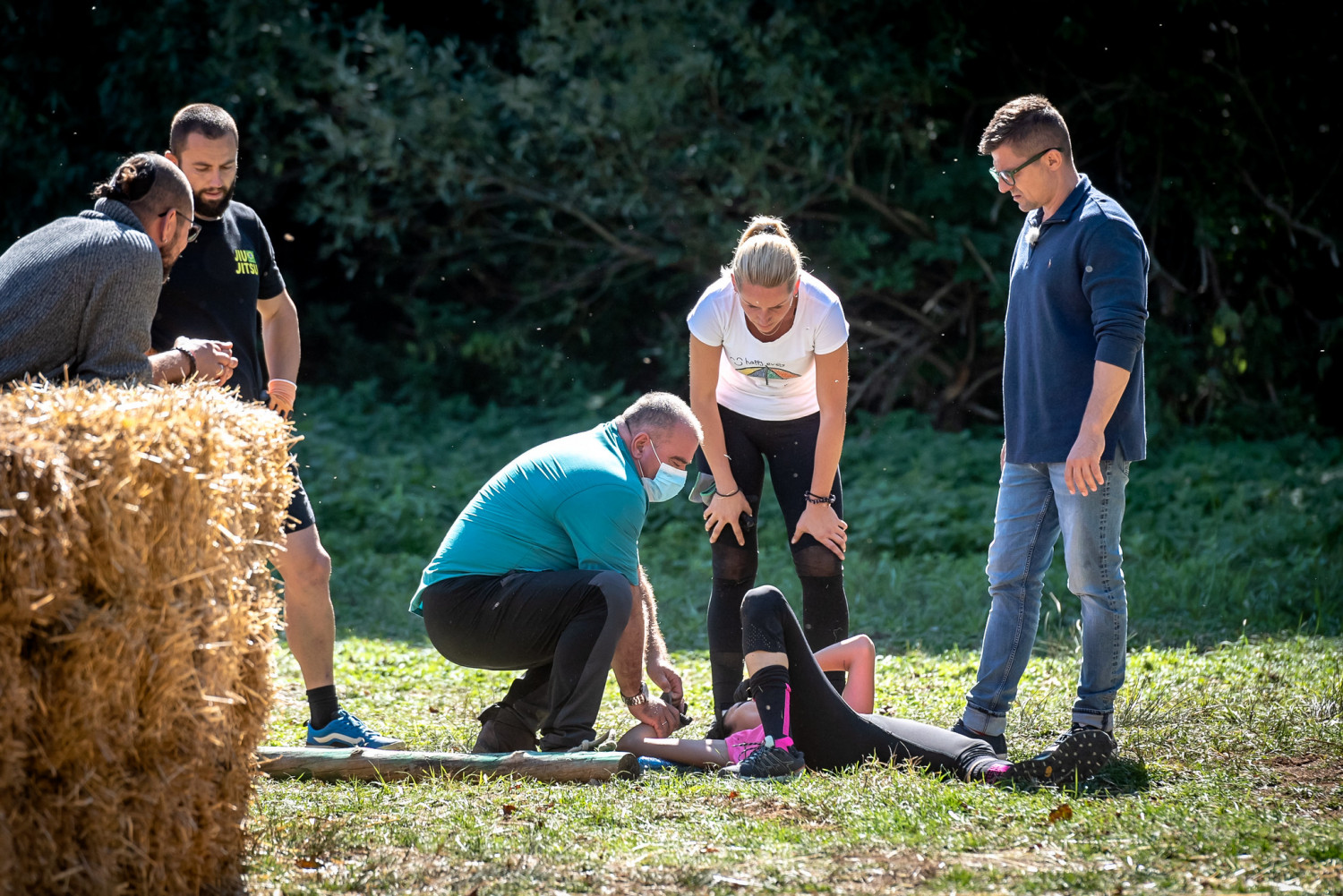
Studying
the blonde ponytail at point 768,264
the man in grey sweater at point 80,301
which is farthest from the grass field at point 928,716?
the blonde ponytail at point 768,264

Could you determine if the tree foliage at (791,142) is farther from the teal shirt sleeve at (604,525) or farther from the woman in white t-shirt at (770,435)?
the teal shirt sleeve at (604,525)

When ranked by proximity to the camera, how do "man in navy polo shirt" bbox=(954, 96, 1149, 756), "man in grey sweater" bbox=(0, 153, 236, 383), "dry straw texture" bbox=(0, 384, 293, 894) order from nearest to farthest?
"dry straw texture" bbox=(0, 384, 293, 894), "man in grey sweater" bbox=(0, 153, 236, 383), "man in navy polo shirt" bbox=(954, 96, 1149, 756)

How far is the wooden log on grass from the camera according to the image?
4.06m

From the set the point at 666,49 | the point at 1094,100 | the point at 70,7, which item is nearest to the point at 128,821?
the point at 666,49

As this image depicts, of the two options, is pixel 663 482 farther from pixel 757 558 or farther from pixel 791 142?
pixel 791 142

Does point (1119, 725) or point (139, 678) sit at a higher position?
point (139, 678)

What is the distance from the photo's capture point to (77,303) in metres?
3.15

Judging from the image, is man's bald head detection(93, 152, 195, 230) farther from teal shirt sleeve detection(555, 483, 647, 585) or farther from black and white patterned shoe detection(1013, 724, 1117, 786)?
black and white patterned shoe detection(1013, 724, 1117, 786)

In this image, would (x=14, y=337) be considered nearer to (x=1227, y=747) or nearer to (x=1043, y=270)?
(x=1043, y=270)

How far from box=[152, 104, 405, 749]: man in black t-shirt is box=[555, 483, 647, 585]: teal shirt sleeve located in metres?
0.88

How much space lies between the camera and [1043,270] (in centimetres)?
416

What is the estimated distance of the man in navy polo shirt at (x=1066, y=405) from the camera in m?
3.98

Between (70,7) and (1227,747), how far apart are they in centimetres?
1184

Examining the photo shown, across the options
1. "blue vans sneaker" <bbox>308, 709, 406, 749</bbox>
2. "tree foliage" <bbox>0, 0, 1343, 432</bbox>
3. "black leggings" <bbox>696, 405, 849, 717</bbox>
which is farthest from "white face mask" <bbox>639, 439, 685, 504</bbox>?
"tree foliage" <bbox>0, 0, 1343, 432</bbox>
